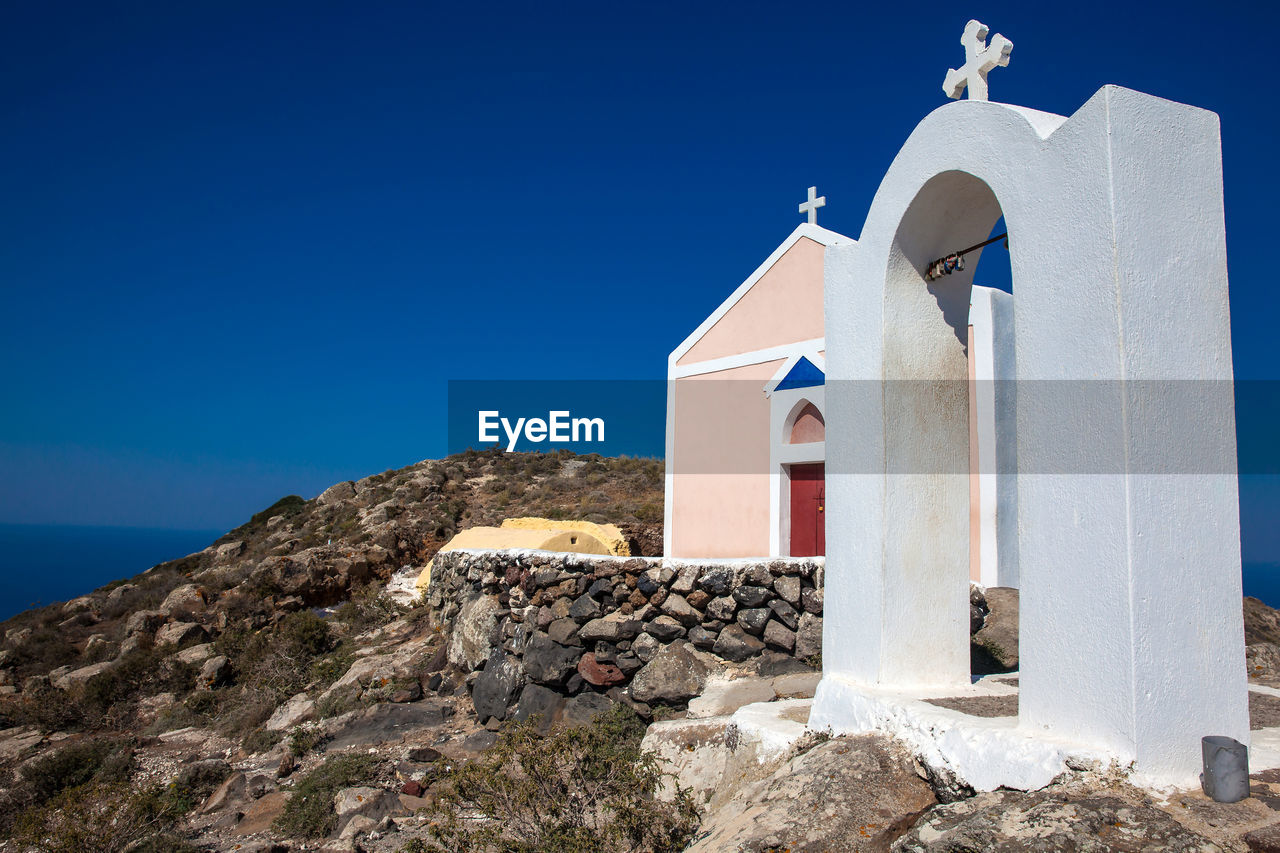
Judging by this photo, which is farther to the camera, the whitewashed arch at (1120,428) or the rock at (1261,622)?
the rock at (1261,622)

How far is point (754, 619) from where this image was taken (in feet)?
22.7

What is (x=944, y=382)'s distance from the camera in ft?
12.7

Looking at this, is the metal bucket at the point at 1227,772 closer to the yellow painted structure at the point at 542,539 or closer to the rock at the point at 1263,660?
the rock at the point at 1263,660

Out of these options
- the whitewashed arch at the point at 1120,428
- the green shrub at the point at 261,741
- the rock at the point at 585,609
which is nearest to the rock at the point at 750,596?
the rock at the point at 585,609

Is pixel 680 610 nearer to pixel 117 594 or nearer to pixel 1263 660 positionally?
pixel 1263 660

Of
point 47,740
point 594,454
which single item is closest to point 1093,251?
point 47,740

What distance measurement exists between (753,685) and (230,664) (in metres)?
10.1

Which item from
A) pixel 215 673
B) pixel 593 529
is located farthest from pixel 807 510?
pixel 215 673

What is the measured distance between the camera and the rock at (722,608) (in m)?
7.05

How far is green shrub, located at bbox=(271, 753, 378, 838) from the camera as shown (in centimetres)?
624

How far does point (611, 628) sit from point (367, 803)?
8.67 ft

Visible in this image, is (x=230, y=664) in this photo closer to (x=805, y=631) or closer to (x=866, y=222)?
(x=805, y=631)

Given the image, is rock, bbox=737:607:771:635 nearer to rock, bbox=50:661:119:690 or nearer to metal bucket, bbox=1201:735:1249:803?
metal bucket, bbox=1201:735:1249:803

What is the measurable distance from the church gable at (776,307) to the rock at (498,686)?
559cm
